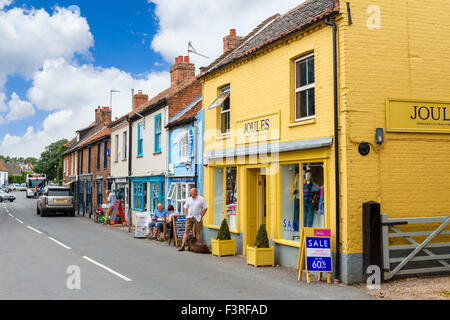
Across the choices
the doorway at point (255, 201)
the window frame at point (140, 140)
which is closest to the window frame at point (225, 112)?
the doorway at point (255, 201)

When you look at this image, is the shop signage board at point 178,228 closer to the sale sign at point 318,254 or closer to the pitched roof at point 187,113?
the pitched roof at point 187,113

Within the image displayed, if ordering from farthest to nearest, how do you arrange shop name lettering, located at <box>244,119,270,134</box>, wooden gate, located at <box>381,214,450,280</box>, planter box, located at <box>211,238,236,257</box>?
planter box, located at <box>211,238,236,257</box>, shop name lettering, located at <box>244,119,270,134</box>, wooden gate, located at <box>381,214,450,280</box>

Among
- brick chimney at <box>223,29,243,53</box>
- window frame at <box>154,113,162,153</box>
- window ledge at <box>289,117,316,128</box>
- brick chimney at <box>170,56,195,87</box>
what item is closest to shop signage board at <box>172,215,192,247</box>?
window ledge at <box>289,117,316,128</box>

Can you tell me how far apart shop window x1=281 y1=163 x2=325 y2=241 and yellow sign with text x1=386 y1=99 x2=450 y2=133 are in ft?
6.18

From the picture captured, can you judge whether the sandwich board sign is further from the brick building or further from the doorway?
the brick building

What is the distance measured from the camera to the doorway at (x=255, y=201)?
13.0 meters

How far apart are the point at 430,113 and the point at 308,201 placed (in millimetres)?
3382

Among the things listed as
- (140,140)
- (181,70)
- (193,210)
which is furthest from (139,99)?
(193,210)

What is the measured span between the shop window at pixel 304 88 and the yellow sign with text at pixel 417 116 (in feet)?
5.91

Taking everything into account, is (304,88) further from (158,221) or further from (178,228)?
(158,221)

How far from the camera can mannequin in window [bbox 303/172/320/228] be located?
10.5 meters

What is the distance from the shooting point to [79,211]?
121 ft

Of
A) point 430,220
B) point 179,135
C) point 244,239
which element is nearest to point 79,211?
point 179,135

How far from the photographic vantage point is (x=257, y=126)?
1249cm
